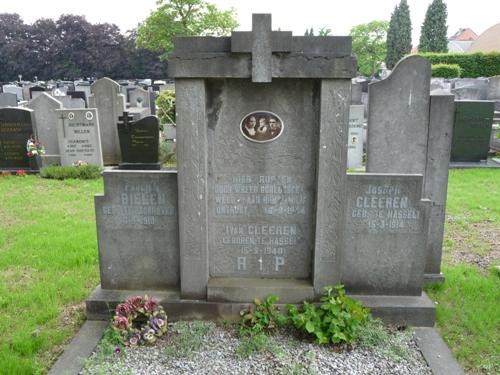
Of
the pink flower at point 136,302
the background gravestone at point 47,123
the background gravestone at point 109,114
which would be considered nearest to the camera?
the pink flower at point 136,302

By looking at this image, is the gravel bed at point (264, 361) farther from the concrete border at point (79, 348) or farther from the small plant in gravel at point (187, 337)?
the concrete border at point (79, 348)

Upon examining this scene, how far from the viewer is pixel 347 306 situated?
3.99 m

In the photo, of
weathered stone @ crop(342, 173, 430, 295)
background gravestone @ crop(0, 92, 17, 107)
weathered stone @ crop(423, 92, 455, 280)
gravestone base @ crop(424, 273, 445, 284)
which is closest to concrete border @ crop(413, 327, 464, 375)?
weathered stone @ crop(342, 173, 430, 295)

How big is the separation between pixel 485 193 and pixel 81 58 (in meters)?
63.8

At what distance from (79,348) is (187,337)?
0.89 meters

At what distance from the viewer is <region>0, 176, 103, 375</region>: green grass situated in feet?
Result: 13.2

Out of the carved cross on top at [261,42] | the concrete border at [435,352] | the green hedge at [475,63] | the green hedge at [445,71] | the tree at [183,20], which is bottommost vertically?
the concrete border at [435,352]

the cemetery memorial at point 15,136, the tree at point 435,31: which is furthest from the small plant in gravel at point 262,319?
the tree at point 435,31

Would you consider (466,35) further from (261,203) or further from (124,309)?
(124,309)

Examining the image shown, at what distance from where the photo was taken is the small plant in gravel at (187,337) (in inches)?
148

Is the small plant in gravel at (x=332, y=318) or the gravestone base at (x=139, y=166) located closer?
the small plant in gravel at (x=332, y=318)

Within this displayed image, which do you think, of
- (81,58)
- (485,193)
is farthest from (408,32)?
(485,193)

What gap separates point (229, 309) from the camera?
13.9ft

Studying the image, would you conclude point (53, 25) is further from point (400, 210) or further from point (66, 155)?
point (400, 210)
